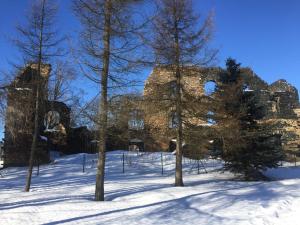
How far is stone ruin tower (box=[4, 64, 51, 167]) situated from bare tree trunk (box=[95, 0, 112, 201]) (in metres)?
3.92

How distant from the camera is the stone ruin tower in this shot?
20444 millimetres

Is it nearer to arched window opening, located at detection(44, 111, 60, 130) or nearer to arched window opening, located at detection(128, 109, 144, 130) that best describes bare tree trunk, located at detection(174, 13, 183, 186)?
arched window opening, located at detection(128, 109, 144, 130)

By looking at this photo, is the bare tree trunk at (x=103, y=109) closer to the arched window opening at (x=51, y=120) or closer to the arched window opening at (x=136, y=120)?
the arched window opening at (x=136, y=120)

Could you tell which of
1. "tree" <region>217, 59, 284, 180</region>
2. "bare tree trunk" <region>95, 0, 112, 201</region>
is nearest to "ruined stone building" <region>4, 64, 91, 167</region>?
"bare tree trunk" <region>95, 0, 112, 201</region>

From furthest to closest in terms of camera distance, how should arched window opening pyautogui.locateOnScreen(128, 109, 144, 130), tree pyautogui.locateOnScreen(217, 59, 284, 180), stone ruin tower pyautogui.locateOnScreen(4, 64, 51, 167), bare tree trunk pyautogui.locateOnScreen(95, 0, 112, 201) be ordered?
1. tree pyautogui.locateOnScreen(217, 59, 284, 180)
2. stone ruin tower pyautogui.locateOnScreen(4, 64, 51, 167)
3. arched window opening pyautogui.locateOnScreen(128, 109, 144, 130)
4. bare tree trunk pyautogui.locateOnScreen(95, 0, 112, 201)

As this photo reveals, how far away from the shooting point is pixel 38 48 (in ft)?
67.7

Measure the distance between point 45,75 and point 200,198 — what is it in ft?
35.2

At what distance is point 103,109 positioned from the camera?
15.4 m

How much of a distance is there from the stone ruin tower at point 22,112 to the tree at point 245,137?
30.1ft

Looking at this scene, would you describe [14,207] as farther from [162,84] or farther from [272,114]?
[272,114]

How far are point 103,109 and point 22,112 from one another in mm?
9786

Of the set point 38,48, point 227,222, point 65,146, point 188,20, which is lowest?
point 227,222

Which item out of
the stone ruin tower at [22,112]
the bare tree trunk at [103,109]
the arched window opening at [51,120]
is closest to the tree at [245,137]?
the bare tree trunk at [103,109]

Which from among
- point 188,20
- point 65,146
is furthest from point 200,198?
point 65,146
